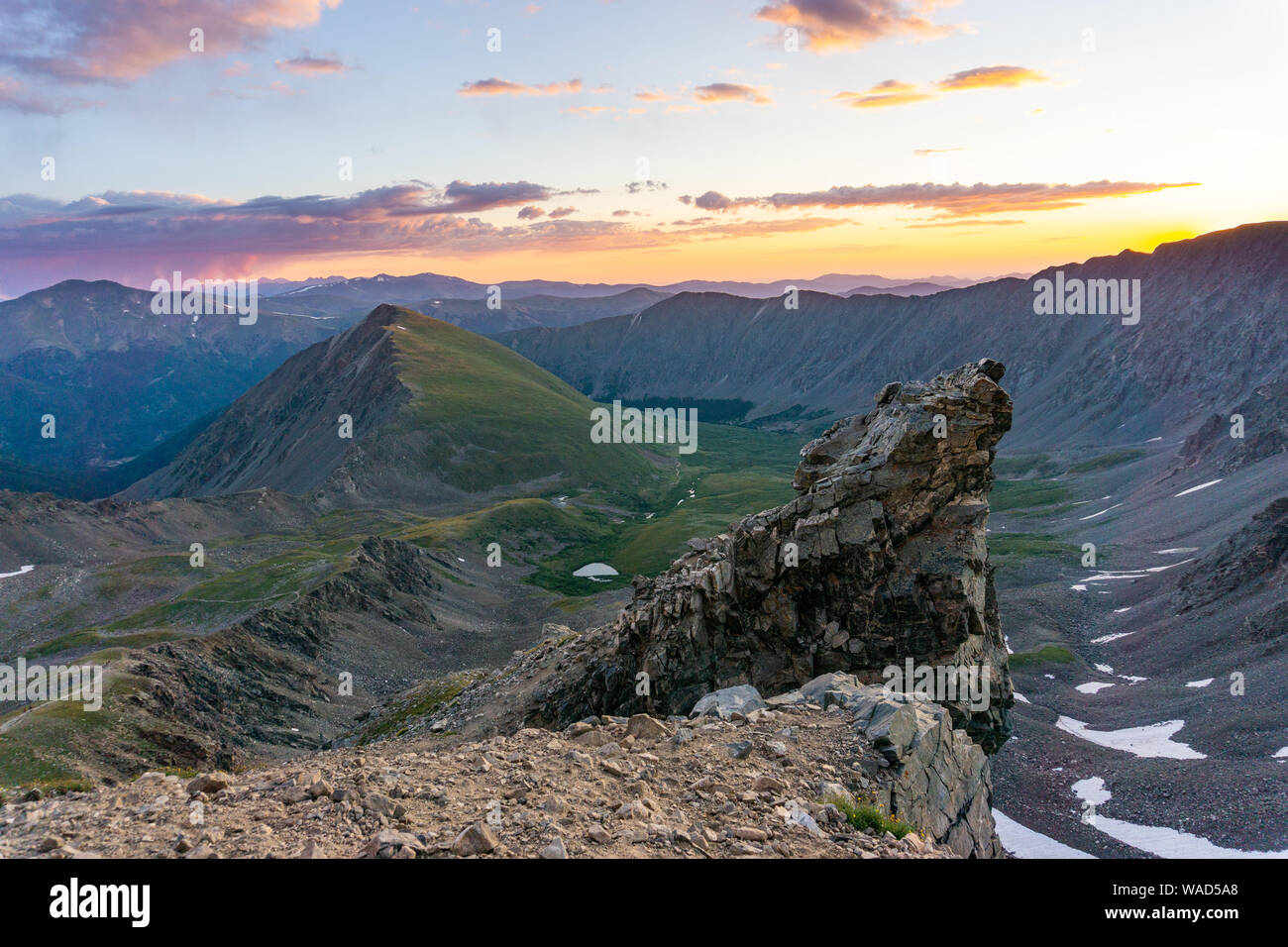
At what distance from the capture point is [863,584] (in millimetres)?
38719

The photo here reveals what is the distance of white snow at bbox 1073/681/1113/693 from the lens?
84.1 m

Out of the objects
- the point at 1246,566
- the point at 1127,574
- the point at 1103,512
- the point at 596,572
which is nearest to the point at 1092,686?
the point at 1246,566

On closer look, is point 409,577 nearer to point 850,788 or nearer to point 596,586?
point 596,586

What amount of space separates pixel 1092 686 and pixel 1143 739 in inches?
639

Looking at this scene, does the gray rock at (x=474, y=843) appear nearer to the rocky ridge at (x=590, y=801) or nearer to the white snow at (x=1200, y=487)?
the rocky ridge at (x=590, y=801)

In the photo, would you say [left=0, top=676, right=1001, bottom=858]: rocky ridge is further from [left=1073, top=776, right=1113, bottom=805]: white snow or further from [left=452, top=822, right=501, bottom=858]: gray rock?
[left=1073, top=776, right=1113, bottom=805]: white snow

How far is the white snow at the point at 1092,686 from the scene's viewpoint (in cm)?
8412

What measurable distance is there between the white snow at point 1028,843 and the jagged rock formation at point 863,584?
15623mm

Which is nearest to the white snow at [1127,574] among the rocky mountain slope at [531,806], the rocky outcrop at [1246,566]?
the rocky outcrop at [1246,566]

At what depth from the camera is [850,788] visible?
60.1ft

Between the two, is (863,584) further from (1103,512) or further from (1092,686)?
(1103,512)
